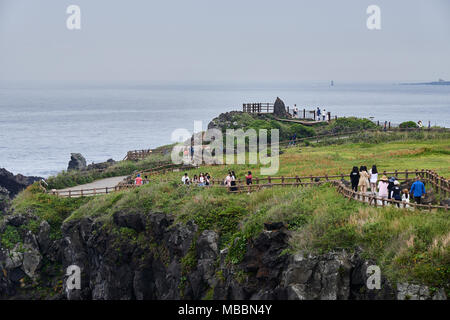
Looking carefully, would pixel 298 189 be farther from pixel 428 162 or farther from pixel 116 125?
pixel 116 125

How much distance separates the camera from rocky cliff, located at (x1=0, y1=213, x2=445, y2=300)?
23578mm

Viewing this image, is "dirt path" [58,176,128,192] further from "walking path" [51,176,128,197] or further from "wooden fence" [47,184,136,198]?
"wooden fence" [47,184,136,198]

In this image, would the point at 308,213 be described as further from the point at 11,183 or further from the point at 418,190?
the point at 11,183

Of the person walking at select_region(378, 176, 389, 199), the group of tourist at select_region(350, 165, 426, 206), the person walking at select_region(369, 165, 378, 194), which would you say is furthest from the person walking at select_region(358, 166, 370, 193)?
the person walking at select_region(378, 176, 389, 199)

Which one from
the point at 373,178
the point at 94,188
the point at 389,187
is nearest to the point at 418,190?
the point at 389,187

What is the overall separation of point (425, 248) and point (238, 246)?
9.09 metres

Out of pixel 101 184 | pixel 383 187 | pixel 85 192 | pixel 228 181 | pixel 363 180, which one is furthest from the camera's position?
pixel 101 184

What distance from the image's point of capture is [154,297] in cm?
3475

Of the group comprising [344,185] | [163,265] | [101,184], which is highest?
[344,185]

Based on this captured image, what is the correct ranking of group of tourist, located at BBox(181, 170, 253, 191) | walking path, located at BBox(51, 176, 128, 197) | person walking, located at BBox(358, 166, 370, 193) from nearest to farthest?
1. person walking, located at BBox(358, 166, 370, 193)
2. group of tourist, located at BBox(181, 170, 253, 191)
3. walking path, located at BBox(51, 176, 128, 197)

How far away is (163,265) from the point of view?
33.8 metres

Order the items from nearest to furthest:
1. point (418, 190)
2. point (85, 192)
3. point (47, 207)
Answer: point (418, 190)
point (47, 207)
point (85, 192)

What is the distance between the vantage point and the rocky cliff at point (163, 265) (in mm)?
23578
